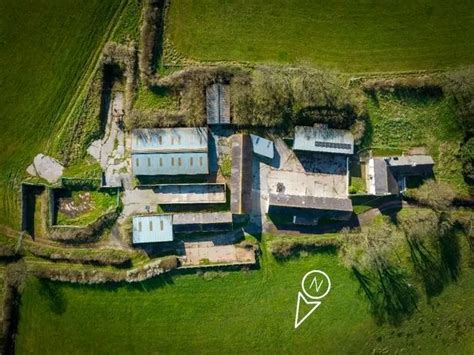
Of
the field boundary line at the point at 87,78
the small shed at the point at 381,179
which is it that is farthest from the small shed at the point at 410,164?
the field boundary line at the point at 87,78

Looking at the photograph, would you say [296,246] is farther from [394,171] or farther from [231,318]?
[394,171]

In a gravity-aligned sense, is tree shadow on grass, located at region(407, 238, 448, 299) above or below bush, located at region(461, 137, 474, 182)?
below

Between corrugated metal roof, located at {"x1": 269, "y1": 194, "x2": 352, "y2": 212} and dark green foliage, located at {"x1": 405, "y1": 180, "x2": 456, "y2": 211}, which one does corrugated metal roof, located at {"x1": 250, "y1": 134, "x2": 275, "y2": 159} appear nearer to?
corrugated metal roof, located at {"x1": 269, "y1": 194, "x2": 352, "y2": 212}

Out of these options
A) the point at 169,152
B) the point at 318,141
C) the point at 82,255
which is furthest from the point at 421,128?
the point at 82,255

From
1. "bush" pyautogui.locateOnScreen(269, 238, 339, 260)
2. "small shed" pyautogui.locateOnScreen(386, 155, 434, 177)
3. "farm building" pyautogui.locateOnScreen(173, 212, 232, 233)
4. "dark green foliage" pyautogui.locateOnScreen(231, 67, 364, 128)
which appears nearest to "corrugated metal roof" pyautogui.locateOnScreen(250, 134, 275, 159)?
"dark green foliage" pyautogui.locateOnScreen(231, 67, 364, 128)

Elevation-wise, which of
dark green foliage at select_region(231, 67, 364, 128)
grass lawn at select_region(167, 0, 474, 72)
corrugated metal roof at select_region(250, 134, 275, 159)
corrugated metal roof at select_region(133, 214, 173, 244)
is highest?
grass lawn at select_region(167, 0, 474, 72)

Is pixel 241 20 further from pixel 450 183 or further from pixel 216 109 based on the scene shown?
pixel 450 183

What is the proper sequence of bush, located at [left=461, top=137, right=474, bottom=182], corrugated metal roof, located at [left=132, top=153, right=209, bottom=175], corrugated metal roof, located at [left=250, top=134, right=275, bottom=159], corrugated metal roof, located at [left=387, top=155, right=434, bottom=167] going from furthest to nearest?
bush, located at [left=461, top=137, right=474, bottom=182]
corrugated metal roof, located at [left=387, top=155, right=434, bottom=167]
corrugated metal roof, located at [left=250, top=134, right=275, bottom=159]
corrugated metal roof, located at [left=132, top=153, right=209, bottom=175]
